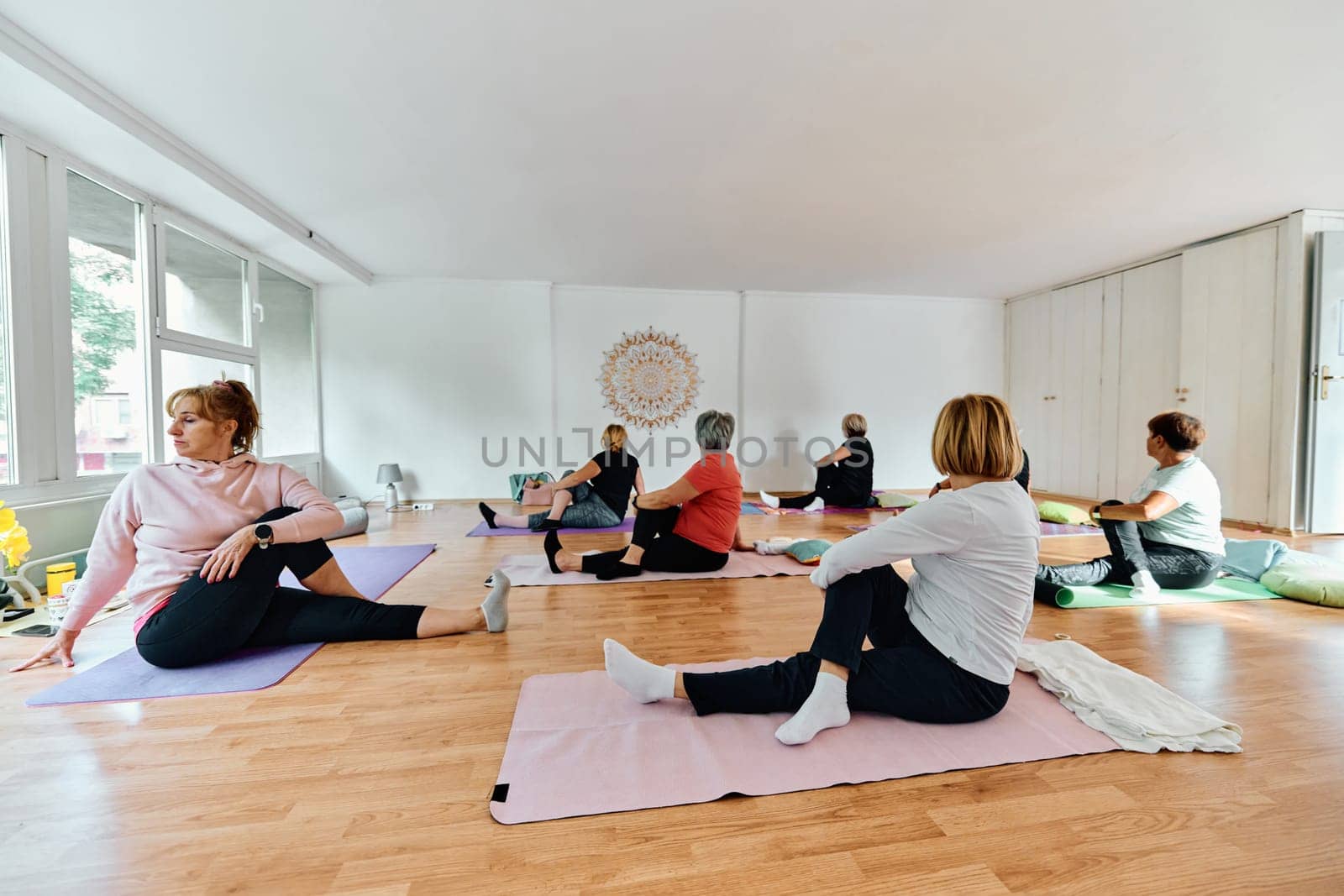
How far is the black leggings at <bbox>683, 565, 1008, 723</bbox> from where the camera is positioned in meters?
1.43

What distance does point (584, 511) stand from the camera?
15.2 feet

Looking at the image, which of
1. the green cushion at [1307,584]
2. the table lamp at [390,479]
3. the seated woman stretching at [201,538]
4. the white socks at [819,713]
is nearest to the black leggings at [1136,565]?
the green cushion at [1307,584]

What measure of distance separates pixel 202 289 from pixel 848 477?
599cm

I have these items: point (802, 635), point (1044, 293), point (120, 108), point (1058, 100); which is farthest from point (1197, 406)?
point (120, 108)

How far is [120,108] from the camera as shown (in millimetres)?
2822

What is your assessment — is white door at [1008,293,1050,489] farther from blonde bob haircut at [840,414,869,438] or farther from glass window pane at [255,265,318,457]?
glass window pane at [255,265,318,457]

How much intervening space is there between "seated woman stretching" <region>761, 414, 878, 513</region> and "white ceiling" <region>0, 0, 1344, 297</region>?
76.4 inches

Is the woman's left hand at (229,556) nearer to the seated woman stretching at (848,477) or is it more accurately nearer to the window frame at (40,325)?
the window frame at (40,325)

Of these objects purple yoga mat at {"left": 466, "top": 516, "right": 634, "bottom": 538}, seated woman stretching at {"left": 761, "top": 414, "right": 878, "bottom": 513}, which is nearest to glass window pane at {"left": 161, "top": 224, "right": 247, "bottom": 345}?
purple yoga mat at {"left": 466, "top": 516, "right": 634, "bottom": 538}

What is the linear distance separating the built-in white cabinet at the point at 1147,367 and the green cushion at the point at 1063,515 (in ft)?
3.86

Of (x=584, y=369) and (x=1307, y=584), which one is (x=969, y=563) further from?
(x=584, y=369)

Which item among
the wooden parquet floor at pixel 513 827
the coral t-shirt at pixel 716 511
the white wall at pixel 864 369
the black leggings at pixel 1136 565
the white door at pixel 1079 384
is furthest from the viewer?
the white wall at pixel 864 369

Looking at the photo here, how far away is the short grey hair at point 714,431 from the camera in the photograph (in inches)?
112

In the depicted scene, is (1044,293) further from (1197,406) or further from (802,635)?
(802,635)
